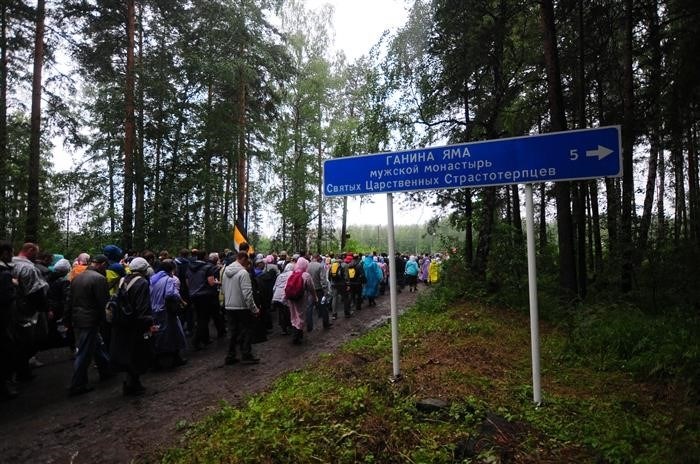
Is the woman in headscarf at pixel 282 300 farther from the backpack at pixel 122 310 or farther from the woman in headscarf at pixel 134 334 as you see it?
the backpack at pixel 122 310

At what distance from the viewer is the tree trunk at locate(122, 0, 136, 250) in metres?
15.7

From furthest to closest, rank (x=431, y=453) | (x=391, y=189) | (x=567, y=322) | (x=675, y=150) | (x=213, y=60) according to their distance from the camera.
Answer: (x=213, y=60)
(x=675, y=150)
(x=567, y=322)
(x=391, y=189)
(x=431, y=453)

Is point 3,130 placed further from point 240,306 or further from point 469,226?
point 469,226

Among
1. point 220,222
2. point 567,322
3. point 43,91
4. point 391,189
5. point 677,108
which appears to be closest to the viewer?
point 391,189

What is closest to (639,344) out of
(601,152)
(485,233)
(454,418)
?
(601,152)

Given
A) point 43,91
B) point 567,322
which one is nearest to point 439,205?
point 567,322

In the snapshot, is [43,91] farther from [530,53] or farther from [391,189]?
[530,53]

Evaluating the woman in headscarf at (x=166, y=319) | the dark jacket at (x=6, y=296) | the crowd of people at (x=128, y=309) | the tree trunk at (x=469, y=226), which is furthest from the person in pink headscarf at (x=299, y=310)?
the tree trunk at (x=469, y=226)

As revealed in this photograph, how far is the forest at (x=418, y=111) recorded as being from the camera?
10203mm

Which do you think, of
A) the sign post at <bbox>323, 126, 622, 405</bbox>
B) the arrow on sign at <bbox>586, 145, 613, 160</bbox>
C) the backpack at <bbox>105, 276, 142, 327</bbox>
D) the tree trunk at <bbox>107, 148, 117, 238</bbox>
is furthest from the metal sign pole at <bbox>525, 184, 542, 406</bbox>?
the tree trunk at <bbox>107, 148, 117, 238</bbox>

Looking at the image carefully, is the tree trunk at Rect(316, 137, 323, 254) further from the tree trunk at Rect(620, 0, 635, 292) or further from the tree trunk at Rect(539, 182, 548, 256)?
the tree trunk at Rect(620, 0, 635, 292)

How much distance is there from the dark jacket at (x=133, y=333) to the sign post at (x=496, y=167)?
3.14 meters

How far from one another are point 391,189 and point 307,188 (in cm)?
2693

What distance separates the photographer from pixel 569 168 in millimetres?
4266
